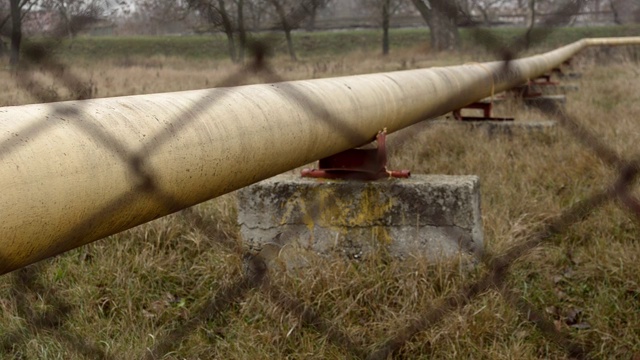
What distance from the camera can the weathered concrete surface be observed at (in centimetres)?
169

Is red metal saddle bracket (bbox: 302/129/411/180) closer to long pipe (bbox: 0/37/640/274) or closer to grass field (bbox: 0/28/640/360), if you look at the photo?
grass field (bbox: 0/28/640/360)

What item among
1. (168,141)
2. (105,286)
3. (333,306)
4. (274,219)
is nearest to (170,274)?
(105,286)

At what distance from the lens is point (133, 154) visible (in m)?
0.51

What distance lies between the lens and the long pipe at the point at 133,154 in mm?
421

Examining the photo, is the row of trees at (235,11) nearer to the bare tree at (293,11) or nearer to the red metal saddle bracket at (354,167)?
the bare tree at (293,11)

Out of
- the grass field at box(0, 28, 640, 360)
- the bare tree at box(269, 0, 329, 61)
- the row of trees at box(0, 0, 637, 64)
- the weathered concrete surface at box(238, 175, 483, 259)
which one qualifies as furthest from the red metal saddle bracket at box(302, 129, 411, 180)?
the bare tree at box(269, 0, 329, 61)

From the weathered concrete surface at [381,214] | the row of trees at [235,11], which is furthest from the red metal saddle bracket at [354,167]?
the row of trees at [235,11]

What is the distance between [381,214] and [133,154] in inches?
49.0

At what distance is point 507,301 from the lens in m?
1.58

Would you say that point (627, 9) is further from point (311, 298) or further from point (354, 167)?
point (311, 298)

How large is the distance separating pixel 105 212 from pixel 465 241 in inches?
51.2

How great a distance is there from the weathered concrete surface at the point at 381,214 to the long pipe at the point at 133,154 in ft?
2.42

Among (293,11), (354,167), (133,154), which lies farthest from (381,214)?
(133,154)

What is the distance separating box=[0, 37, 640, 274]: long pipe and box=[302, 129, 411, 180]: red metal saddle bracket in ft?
2.08
